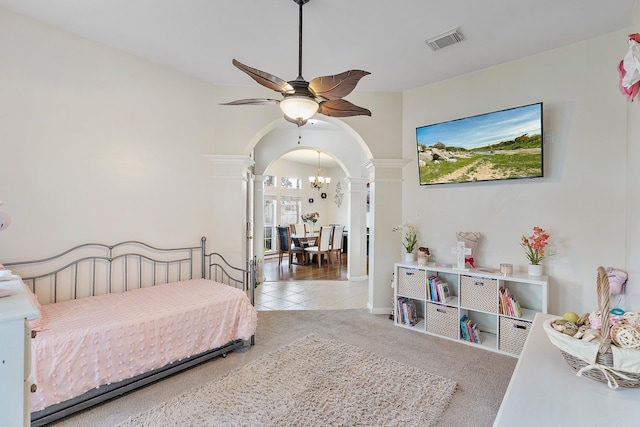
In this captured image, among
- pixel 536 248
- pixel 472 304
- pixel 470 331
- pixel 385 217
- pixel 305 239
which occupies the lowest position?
pixel 470 331

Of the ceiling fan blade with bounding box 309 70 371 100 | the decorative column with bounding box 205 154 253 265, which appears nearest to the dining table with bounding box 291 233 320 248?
the decorative column with bounding box 205 154 253 265

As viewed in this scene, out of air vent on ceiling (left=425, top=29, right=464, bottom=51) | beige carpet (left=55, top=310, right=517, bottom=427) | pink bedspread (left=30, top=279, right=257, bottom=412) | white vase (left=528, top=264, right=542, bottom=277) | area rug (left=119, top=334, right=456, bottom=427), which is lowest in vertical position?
beige carpet (left=55, top=310, right=517, bottom=427)

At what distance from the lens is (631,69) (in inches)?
60.3

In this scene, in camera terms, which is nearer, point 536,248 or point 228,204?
point 536,248

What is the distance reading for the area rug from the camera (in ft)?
6.11

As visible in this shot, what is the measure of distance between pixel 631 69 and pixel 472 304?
86.9 inches

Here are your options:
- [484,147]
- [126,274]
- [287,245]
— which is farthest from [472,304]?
[287,245]

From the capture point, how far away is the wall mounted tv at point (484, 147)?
9.07ft

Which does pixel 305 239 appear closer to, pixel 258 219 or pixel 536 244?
pixel 258 219

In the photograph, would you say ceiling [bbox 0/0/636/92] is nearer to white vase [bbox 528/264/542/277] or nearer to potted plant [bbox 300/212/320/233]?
white vase [bbox 528/264/542/277]

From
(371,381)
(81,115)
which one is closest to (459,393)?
(371,381)

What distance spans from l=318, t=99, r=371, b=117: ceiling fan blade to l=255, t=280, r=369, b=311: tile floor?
2.75m

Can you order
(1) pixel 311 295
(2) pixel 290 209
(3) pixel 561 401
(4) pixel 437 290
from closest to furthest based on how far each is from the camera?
(3) pixel 561 401
(4) pixel 437 290
(1) pixel 311 295
(2) pixel 290 209

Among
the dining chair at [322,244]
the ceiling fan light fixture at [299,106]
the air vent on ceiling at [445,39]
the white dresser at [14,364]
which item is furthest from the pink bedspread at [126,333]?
the dining chair at [322,244]
